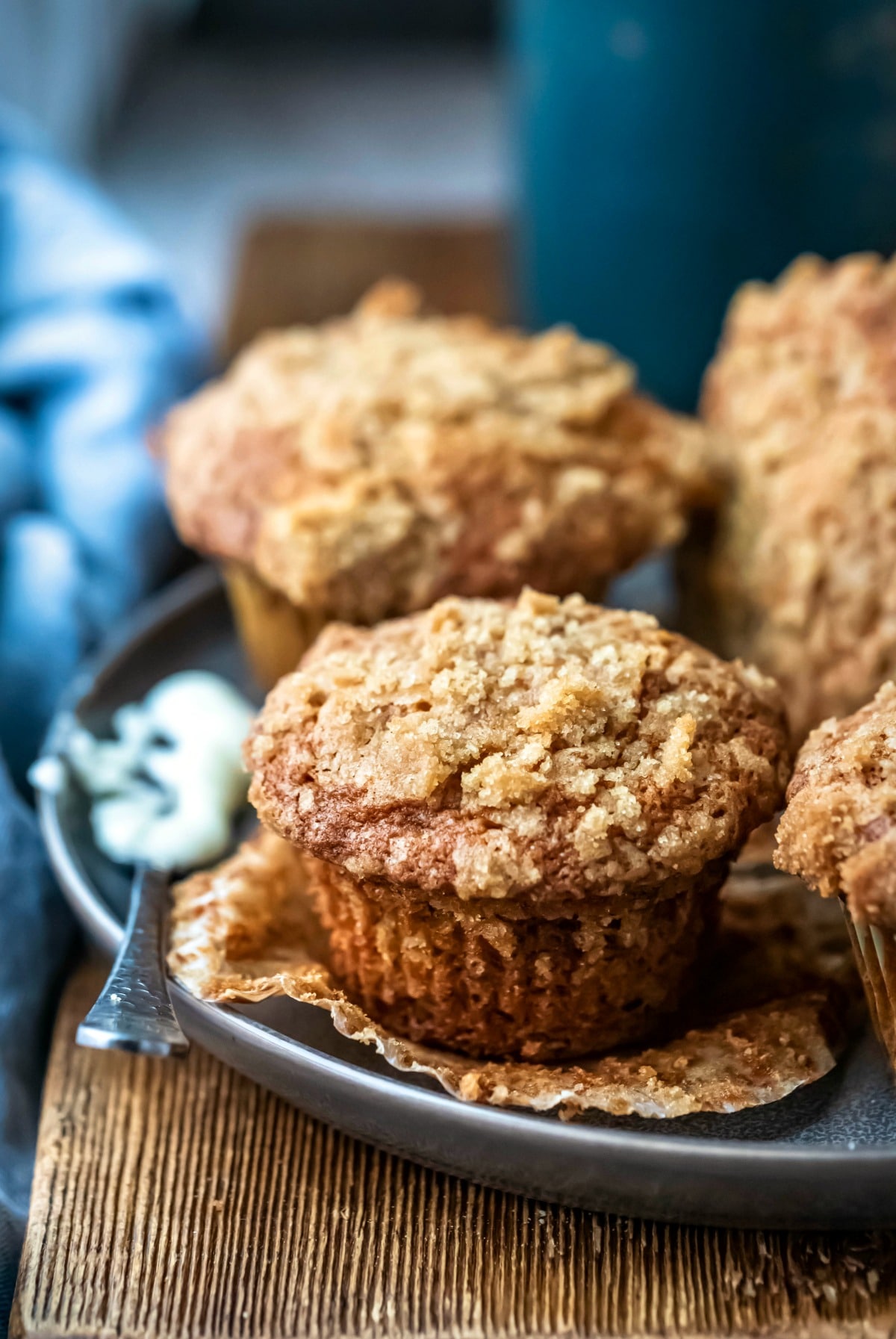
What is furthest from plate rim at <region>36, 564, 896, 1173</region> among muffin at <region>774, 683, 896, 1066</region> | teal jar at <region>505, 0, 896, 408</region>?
teal jar at <region>505, 0, 896, 408</region>

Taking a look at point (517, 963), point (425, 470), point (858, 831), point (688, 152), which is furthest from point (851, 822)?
point (688, 152)

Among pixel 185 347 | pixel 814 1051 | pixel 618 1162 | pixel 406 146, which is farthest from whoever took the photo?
pixel 406 146

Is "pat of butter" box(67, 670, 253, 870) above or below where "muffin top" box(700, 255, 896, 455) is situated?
below

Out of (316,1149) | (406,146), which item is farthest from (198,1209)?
(406,146)

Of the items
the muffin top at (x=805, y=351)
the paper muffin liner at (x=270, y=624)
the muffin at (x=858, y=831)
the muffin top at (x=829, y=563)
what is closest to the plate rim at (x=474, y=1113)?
the muffin at (x=858, y=831)

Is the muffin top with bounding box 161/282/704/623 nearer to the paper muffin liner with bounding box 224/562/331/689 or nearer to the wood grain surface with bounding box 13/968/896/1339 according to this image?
the paper muffin liner with bounding box 224/562/331/689

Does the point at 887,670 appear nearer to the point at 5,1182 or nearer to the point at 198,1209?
the point at 198,1209

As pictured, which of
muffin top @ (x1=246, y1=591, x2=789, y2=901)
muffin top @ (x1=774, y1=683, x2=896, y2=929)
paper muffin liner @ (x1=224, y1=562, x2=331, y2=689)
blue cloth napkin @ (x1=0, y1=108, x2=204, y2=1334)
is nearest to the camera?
muffin top @ (x1=774, y1=683, x2=896, y2=929)
